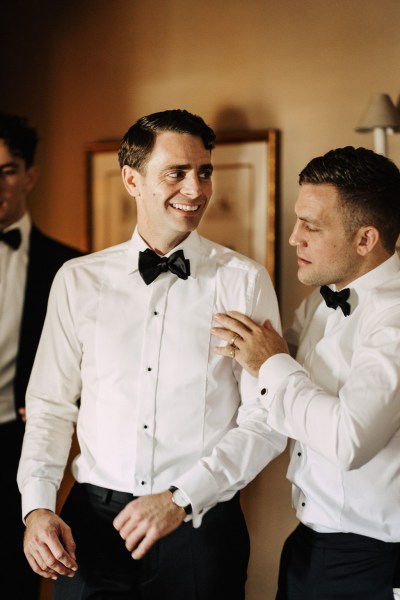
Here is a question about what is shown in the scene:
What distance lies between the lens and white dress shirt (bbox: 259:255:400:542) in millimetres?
1713

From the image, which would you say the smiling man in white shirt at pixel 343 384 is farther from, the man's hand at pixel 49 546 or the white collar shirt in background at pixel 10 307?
the white collar shirt in background at pixel 10 307

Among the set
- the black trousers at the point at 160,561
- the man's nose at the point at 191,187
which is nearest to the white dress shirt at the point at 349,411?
the black trousers at the point at 160,561

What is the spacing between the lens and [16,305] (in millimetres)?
2793

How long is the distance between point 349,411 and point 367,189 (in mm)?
613

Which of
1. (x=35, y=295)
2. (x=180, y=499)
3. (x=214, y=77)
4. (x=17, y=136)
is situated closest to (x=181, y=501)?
(x=180, y=499)

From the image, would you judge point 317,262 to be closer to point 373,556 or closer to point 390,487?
point 390,487

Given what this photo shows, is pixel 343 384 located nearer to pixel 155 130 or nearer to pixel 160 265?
pixel 160 265

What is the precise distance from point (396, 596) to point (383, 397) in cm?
51

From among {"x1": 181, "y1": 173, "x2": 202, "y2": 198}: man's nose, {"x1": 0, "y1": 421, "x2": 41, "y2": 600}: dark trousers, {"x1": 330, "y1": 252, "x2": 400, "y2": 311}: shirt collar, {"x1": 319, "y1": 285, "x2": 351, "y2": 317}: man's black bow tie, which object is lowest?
{"x1": 0, "y1": 421, "x2": 41, "y2": 600}: dark trousers

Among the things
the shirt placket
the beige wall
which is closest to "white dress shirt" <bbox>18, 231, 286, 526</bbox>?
the shirt placket

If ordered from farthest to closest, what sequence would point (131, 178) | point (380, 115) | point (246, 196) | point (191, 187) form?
point (246, 196) → point (380, 115) → point (131, 178) → point (191, 187)

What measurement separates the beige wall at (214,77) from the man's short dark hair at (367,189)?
0.82 metres

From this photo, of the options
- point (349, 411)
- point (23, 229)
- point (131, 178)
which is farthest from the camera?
point (23, 229)

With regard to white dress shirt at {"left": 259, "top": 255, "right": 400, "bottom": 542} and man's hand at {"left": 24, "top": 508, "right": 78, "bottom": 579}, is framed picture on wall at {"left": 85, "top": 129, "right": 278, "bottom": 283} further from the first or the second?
man's hand at {"left": 24, "top": 508, "right": 78, "bottom": 579}
